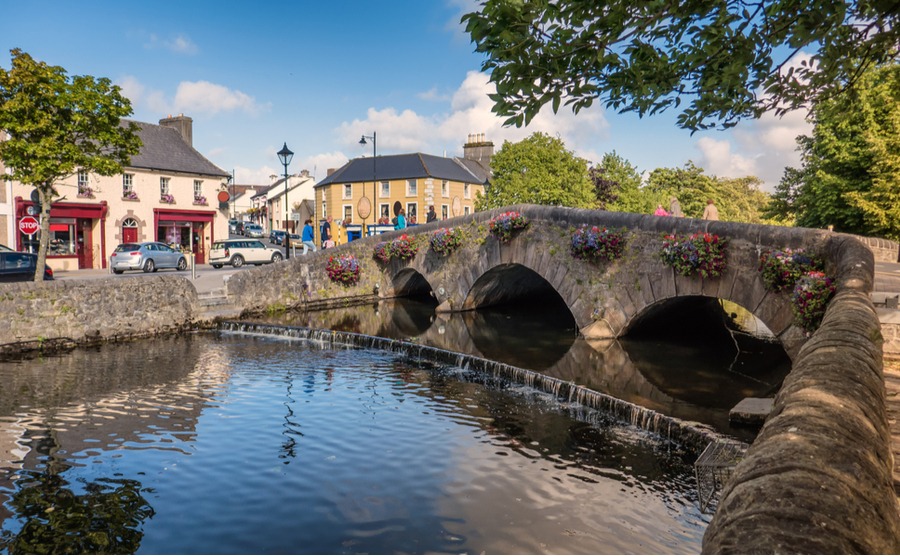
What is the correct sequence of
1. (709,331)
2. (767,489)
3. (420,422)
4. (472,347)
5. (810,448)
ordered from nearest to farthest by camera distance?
1. (767,489)
2. (810,448)
3. (420,422)
4. (472,347)
5. (709,331)

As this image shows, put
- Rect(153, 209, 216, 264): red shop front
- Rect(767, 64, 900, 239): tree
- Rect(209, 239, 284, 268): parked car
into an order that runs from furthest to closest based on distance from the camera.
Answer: Rect(153, 209, 216, 264): red shop front → Rect(209, 239, 284, 268): parked car → Rect(767, 64, 900, 239): tree

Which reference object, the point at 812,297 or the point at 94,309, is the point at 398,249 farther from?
the point at 812,297

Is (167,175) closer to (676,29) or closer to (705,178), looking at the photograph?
(676,29)

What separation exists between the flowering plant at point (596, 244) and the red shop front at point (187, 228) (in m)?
26.4

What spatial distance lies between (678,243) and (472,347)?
16.4 feet

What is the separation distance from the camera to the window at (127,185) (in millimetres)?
34031

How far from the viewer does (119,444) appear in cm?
823

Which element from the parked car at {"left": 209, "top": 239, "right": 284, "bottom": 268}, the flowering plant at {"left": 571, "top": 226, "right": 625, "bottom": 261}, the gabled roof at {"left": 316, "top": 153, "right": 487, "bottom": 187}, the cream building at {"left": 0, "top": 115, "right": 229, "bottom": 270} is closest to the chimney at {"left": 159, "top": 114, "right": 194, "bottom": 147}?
the cream building at {"left": 0, "top": 115, "right": 229, "bottom": 270}

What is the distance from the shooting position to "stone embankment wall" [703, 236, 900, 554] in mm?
1699

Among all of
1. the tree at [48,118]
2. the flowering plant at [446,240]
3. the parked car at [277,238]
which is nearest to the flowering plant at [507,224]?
the flowering plant at [446,240]

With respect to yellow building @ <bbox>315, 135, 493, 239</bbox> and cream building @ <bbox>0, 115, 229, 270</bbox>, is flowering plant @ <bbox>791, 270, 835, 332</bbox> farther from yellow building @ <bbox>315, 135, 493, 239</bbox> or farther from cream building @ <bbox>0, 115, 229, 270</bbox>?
yellow building @ <bbox>315, 135, 493, 239</bbox>

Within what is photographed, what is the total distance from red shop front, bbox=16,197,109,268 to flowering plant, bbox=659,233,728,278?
28.5 m

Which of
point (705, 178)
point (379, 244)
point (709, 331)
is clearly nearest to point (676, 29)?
point (709, 331)

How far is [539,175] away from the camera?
48375 mm
